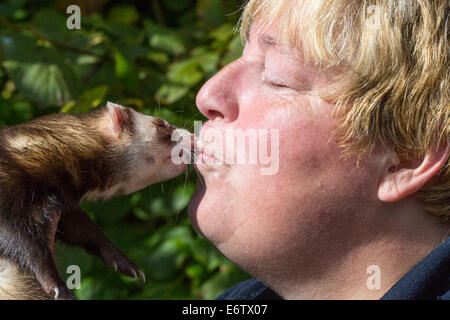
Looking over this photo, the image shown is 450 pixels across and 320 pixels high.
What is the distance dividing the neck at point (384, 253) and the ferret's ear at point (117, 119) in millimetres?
641

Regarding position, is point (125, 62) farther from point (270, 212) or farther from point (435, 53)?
point (435, 53)

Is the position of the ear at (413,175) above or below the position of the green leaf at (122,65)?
above

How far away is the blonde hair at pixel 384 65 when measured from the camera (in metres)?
1.02

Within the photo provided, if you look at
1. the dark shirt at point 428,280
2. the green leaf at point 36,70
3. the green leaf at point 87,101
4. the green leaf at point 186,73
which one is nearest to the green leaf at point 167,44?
the green leaf at point 186,73

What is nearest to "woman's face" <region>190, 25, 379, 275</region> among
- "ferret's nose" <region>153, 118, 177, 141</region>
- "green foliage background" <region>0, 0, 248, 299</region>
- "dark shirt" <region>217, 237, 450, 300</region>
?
"dark shirt" <region>217, 237, 450, 300</region>

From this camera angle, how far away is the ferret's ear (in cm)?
151

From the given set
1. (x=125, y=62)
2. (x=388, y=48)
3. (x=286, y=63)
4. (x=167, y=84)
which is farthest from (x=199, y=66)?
(x=388, y=48)

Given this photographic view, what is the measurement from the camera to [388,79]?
1.05 m

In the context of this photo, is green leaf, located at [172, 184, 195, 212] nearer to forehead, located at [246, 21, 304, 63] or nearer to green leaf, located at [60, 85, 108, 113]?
green leaf, located at [60, 85, 108, 113]

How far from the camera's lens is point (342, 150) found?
1064 millimetres

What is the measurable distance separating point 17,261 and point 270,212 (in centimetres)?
49

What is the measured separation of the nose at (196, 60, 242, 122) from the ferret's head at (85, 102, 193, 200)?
288 mm

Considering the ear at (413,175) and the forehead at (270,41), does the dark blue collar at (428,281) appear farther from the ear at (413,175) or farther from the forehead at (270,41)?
the forehead at (270,41)

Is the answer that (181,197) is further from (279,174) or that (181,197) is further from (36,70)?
(279,174)
